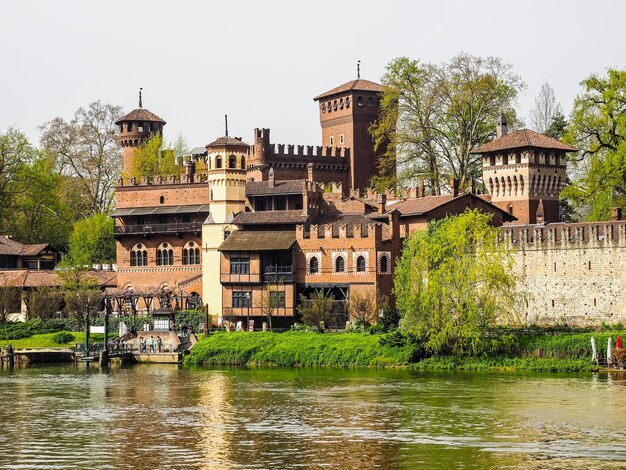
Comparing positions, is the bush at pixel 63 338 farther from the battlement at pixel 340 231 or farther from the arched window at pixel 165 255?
the arched window at pixel 165 255

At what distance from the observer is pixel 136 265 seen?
273 ft

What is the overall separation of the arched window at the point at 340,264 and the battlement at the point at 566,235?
9.48 metres

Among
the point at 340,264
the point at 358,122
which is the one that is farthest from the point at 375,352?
the point at 358,122

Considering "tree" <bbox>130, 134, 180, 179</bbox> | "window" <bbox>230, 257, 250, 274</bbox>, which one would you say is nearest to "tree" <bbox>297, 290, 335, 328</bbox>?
"window" <bbox>230, 257, 250, 274</bbox>

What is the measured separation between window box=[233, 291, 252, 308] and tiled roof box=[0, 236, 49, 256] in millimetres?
Answer: 19217

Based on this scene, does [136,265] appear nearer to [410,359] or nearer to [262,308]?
[262,308]

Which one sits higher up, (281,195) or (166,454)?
(281,195)

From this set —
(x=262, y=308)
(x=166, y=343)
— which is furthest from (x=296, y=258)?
(x=166, y=343)

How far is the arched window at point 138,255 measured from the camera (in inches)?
3275

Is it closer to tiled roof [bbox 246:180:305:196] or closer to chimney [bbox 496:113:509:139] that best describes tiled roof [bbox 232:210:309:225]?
tiled roof [bbox 246:180:305:196]

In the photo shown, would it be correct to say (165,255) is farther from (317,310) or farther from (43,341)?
(317,310)

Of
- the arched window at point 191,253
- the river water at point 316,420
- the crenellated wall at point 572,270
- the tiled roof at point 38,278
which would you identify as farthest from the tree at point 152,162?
the river water at point 316,420

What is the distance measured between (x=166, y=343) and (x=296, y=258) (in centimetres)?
850

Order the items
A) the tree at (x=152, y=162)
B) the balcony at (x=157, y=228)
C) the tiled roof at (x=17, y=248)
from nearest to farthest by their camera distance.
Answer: the balcony at (x=157, y=228) < the tiled roof at (x=17, y=248) < the tree at (x=152, y=162)
